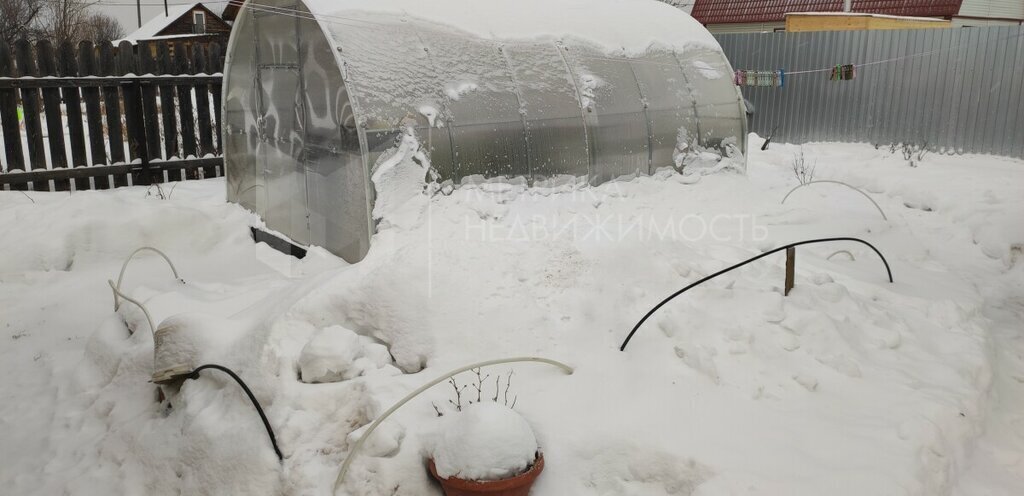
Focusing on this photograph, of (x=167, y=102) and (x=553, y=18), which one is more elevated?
(x=553, y=18)

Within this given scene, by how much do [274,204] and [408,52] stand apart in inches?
87.6

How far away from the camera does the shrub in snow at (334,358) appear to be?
434 centimetres

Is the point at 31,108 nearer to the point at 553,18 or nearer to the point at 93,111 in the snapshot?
the point at 93,111

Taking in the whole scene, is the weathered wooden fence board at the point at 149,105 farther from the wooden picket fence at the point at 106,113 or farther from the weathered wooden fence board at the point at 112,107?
the weathered wooden fence board at the point at 112,107

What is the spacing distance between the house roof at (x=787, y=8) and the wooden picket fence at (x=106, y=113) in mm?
17396

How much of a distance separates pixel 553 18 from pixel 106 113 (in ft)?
19.2

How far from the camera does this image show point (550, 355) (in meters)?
4.77

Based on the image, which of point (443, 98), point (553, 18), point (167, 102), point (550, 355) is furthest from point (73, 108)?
point (550, 355)

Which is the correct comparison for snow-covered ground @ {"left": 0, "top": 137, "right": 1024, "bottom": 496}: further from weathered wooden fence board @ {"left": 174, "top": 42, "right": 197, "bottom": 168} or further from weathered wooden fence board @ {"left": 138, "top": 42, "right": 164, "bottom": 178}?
weathered wooden fence board @ {"left": 174, "top": 42, "right": 197, "bottom": 168}

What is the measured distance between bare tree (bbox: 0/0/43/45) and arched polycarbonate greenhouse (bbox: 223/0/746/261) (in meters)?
25.5

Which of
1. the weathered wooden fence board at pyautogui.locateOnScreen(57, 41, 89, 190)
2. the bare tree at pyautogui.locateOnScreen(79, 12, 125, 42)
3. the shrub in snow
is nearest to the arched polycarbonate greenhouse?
the shrub in snow

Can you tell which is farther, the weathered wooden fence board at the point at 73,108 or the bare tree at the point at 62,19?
the bare tree at the point at 62,19

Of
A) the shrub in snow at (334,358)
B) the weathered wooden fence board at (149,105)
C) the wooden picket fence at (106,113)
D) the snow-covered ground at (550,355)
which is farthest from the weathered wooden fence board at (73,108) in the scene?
the shrub in snow at (334,358)

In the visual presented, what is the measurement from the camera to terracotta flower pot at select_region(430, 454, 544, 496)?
350 cm
